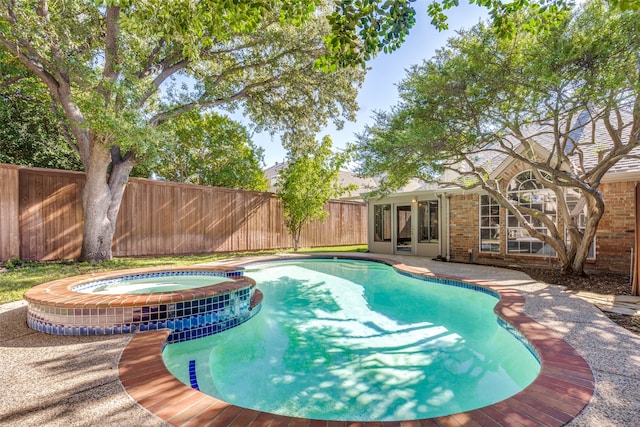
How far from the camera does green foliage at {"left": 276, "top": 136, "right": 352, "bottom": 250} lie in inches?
488

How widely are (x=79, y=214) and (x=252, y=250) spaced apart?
6.15 metres

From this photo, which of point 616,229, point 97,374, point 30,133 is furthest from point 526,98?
point 30,133

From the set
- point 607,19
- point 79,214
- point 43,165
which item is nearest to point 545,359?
point 607,19

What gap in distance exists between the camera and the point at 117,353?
2.87m

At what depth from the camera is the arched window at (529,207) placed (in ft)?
29.2

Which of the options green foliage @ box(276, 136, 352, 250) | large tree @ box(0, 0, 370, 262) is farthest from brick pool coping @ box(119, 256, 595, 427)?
green foliage @ box(276, 136, 352, 250)

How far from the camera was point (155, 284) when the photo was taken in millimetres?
5941

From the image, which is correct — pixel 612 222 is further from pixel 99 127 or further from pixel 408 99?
pixel 99 127

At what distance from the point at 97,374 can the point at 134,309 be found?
1.19 m

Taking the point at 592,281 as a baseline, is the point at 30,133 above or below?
above

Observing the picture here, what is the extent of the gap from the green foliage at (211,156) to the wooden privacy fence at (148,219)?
2.62 m

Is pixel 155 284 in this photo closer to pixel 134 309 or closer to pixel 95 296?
pixel 95 296

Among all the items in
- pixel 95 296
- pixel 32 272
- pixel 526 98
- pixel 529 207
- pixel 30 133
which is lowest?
pixel 32 272

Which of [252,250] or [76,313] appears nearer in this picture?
[76,313]
